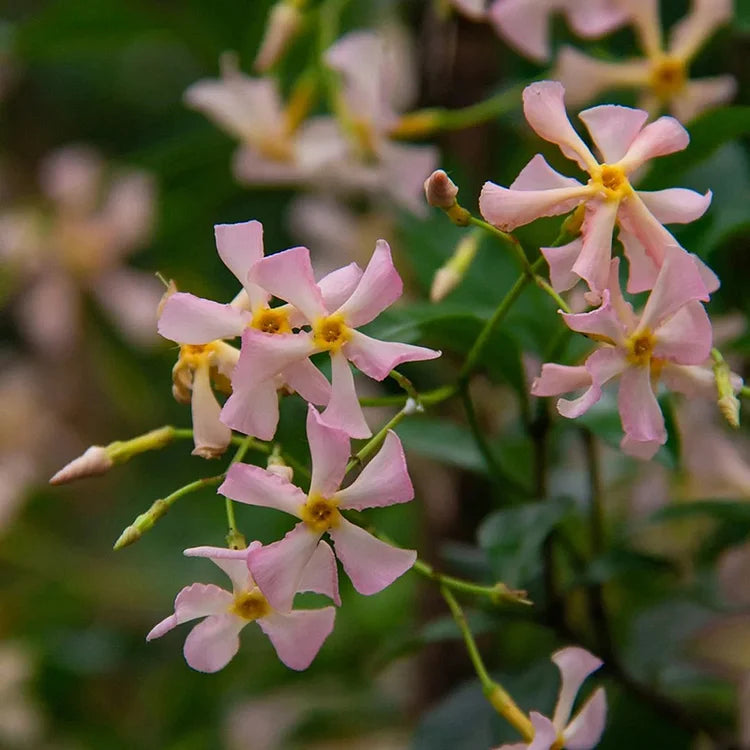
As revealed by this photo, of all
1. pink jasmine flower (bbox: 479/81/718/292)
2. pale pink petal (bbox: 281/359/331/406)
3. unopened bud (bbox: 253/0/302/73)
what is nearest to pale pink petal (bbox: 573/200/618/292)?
pink jasmine flower (bbox: 479/81/718/292)

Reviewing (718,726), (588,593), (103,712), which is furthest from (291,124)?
(103,712)

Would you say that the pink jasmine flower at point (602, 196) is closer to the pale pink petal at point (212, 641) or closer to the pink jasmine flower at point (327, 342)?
the pink jasmine flower at point (327, 342)

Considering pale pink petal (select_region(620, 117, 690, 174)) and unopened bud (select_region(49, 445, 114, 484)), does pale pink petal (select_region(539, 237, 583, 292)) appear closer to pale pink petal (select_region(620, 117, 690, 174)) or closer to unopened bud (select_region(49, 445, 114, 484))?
pale pink petal (select_region(620, 117, 690, 174))

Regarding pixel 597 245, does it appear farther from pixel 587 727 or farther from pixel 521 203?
pixel 587 727

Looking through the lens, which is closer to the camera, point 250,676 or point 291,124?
point 291,124

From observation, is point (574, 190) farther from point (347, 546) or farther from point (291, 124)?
point (291, 124)

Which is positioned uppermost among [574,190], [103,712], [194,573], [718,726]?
[574,190]
